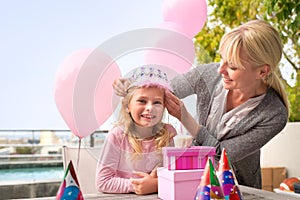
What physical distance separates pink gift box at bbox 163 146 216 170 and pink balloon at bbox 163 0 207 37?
0.92 meters

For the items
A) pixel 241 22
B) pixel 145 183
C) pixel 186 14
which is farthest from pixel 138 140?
pixel 241 22

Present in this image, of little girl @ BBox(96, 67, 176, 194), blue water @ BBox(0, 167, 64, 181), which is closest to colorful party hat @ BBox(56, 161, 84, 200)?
little girl @ BBox(96, 67, 176, 194)

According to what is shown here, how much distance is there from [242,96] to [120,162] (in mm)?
614

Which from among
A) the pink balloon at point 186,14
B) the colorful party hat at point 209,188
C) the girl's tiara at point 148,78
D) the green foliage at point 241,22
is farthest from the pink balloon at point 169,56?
the green foliage at point 241,22

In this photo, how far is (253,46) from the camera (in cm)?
129

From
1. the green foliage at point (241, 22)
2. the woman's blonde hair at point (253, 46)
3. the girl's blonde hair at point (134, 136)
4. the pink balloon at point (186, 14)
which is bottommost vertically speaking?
the girl's blonde hair at point (134, 136)

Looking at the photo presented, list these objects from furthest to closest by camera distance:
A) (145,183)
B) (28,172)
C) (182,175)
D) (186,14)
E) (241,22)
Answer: (28,172) → (241,22) → (186,14) → (145,183) → (182,175)

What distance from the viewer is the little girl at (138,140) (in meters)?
1.03

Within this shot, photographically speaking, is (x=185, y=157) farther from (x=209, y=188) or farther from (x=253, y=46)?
(x=253, y=46)

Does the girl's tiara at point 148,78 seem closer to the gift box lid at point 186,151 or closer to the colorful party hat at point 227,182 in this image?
the gift box lid at point 186,151

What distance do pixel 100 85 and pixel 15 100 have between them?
14.5 metres

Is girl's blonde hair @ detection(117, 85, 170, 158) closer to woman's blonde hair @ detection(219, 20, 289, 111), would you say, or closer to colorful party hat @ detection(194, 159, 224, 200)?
colorful party hat @ detection(194, 159, 224, 200)

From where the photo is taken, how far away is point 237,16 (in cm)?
407

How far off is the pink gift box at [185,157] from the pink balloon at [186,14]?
916 millimetres
